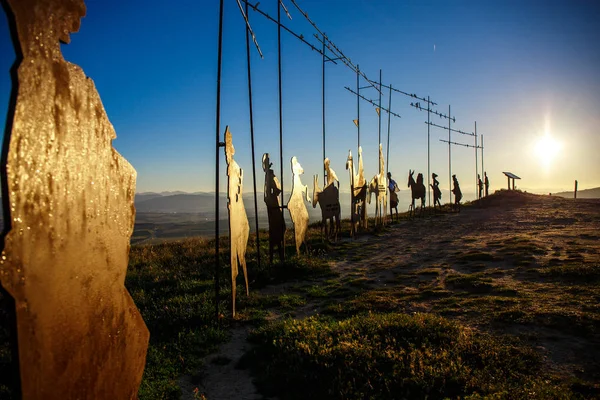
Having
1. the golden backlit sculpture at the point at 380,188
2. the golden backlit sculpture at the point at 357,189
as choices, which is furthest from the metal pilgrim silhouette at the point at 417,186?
the golden backlit sculpture at the point at 357,189

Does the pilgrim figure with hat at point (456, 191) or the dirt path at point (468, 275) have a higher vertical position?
the pilgrim figure with hat at point (456, 191)

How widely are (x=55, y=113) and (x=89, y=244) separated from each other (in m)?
0.93

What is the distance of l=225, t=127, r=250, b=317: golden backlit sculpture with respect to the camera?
6.70 meters

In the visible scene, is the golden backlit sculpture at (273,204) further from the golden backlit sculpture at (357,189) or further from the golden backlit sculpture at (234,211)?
the golden backlit sculpture at (357,189)

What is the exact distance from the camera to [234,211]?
6.97 m

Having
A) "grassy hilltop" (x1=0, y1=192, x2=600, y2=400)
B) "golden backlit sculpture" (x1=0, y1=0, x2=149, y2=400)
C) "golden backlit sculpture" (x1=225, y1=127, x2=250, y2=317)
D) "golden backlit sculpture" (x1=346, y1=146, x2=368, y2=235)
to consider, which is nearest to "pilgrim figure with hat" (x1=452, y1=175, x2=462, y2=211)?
"golden backlit sculpture" (x1=346, y1=146, x2=368, y2=235)

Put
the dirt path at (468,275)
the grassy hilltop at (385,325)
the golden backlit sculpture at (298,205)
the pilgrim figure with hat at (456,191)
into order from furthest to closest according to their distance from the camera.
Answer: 1. the pilgrim figure with hat at (456,191)
2. the golden backlit sculpture at (298,205)
3. the dirt path at (468,275)
4. the grassy hilltop at (385,325)

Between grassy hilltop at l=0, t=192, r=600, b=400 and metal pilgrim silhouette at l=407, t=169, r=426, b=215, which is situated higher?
metal pilgrim silhouette at l=407, t=169, r=426, b=215

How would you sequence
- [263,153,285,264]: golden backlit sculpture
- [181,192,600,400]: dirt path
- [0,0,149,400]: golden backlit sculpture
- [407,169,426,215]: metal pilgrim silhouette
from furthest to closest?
[407,169,426,215]: metal pilgrim silhouette < [263,153,285,264]: golden backlit sculpture < [181,192,600,400]: dirt path < [0,0,149,400]: golden backlit sculpture

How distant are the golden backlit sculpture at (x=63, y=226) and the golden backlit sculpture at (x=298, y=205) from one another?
26.2 ft

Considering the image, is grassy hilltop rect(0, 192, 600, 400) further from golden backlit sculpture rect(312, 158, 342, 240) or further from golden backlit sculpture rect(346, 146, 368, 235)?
golden backlit sculpture rect(346, 146, 368, 235)

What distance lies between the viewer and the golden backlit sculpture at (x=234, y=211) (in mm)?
6695

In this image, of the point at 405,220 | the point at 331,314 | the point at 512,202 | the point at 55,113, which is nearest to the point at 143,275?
the point at 331,314

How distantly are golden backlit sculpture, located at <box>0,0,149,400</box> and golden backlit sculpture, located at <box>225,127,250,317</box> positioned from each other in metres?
3.69
